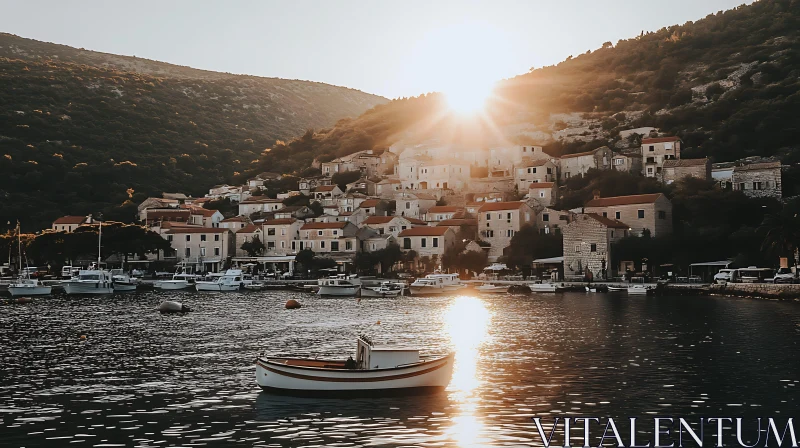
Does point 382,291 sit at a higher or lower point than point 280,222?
lower

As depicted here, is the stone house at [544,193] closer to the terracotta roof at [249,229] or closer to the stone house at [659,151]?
the stone house at [659,151]

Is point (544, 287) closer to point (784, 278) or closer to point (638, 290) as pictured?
point (638, 290)

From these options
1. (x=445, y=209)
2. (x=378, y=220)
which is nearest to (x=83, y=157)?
(x=378, y=220)

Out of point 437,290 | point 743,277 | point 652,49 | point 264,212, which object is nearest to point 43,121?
point 264,212

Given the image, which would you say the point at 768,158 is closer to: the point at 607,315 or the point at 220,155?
the point at 607,315

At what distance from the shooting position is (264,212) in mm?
125125

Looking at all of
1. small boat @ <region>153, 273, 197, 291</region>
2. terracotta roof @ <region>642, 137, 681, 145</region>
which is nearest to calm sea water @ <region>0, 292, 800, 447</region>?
small boat @ <region>153, 273, 197, 291</region>

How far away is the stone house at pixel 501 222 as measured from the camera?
318ft

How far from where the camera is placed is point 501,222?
98062mm

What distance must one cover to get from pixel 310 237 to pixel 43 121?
9131 centimetres

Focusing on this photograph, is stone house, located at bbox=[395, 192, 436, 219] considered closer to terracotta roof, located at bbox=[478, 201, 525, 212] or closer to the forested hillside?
terracotta roof, located at bbox=[478, 201, 525, 212]

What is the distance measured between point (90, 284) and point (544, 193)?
186 ft

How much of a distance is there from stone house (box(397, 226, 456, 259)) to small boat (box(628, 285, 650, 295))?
29.3 meters

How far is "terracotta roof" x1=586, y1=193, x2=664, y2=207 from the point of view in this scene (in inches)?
3457
